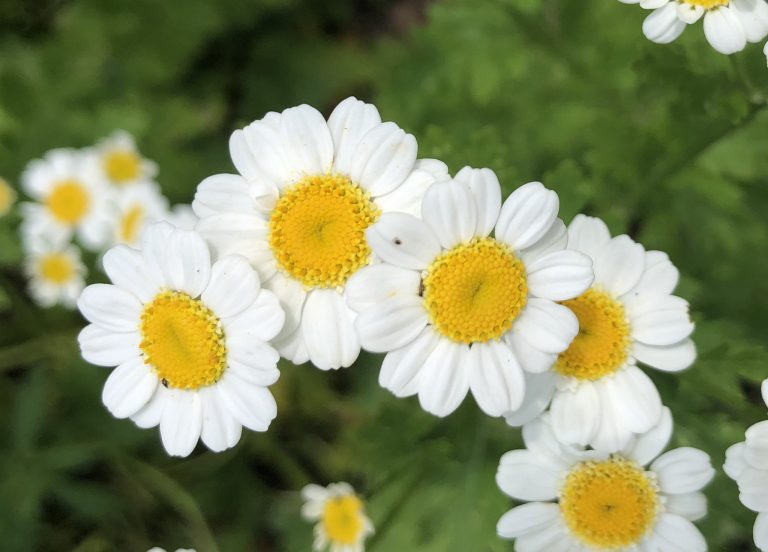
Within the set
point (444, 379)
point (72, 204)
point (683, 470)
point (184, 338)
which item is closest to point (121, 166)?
point (72, 204)

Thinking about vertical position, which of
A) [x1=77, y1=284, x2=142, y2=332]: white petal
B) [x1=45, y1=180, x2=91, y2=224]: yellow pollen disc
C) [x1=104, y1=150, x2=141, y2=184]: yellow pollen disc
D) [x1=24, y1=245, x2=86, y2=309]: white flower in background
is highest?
[x1=77, y1=284, x2=142, y2=332]: white petal

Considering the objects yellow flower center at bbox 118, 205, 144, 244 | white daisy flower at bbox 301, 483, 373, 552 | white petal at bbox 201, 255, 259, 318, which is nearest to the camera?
white petal at bbox 201, 255, 259, 318

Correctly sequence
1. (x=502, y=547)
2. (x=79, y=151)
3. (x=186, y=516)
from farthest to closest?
(x=79, y=151), (x=186, y=516), (x=502, y=547)

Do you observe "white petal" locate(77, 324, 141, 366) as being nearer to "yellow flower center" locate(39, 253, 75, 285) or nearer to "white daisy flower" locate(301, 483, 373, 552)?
"white daisy flower" locate(301, 483, 373, 552)

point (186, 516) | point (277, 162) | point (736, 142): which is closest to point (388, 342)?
point (277, 162)

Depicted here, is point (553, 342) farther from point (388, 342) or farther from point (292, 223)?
point (292, 223)

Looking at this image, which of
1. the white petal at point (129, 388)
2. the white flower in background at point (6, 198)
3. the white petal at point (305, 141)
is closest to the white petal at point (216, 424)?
the white petal at point (129, 388)

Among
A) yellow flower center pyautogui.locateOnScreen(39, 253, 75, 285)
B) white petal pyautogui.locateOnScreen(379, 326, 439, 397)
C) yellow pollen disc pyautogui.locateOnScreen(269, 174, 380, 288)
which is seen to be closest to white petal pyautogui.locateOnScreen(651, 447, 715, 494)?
white petal pyautogui.locateOnScreen(379, 326, 439, 397)

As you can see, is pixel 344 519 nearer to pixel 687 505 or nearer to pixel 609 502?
pixel 609 502
